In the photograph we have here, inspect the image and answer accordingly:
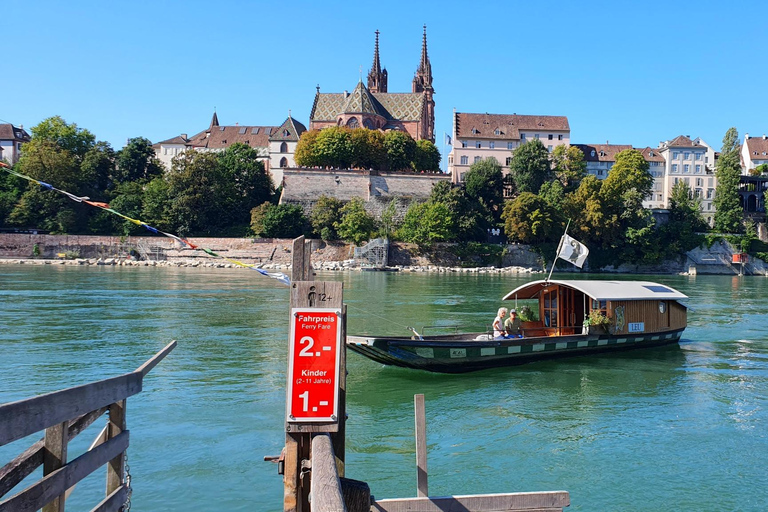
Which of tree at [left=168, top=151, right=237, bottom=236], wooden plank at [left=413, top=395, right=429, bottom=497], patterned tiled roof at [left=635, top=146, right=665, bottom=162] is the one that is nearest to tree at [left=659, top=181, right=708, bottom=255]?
patterned tiled roof at [left=635, top=146, right=665, bottom=162]

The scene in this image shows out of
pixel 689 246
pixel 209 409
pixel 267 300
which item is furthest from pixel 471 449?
pixel 689 246

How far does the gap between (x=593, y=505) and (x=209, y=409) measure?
789 cm

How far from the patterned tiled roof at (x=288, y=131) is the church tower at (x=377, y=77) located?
18288 millimetres

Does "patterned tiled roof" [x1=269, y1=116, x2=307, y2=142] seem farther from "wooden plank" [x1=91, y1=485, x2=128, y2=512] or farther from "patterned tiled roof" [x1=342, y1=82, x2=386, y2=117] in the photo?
"wooden plank" [x1=91, y1=485, x2=128, y2=512]

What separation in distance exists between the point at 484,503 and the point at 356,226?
71.1 m

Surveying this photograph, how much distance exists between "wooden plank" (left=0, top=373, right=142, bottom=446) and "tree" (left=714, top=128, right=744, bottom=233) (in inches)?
3535

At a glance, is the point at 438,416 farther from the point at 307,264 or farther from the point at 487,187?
the point at 487,187

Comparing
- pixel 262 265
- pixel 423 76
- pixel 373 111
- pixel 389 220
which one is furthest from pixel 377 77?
pixel 262 265

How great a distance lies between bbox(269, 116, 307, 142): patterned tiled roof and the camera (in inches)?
3942

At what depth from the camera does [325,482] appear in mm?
3588

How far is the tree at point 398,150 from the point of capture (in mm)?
86625

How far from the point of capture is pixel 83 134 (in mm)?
88000

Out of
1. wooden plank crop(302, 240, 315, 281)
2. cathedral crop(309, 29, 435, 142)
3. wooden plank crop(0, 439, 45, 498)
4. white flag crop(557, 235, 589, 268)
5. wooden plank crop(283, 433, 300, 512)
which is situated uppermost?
cathedral crop(309, 29, 435, 142)

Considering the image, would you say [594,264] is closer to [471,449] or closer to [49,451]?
[471,449]
